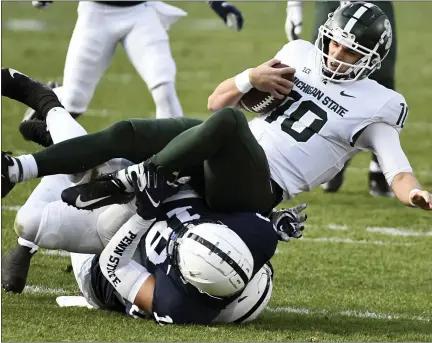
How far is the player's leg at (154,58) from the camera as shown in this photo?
6301mm

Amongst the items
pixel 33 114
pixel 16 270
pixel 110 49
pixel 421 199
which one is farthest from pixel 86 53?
pixel 421 199

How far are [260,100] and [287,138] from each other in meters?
0.21

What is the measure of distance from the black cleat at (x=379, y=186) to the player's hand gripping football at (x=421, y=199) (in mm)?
2882

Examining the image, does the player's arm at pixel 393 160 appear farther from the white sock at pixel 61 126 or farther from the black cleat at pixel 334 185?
the black cleat at pixel 334 185


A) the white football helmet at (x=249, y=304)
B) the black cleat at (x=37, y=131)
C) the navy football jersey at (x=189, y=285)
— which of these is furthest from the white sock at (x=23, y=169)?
the white football helmet at (x=249, y=304)

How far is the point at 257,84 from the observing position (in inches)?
166

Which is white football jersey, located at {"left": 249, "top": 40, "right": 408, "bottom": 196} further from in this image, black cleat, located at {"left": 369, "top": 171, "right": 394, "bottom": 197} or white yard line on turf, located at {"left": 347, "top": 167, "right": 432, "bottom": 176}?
white yard line on turf, located at {"left": 347, "top": 167, "right": 432, "bottom": 176}

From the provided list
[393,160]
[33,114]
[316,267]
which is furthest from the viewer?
[33,114]

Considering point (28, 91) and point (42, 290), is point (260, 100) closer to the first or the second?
point (28, 91)

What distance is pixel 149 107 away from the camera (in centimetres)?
937

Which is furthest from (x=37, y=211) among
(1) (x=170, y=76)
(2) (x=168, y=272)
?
(1) (x=170, y=76)

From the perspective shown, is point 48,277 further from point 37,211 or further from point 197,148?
point 197,148

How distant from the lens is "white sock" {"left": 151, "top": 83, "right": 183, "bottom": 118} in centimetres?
630

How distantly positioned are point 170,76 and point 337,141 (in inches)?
88.1
